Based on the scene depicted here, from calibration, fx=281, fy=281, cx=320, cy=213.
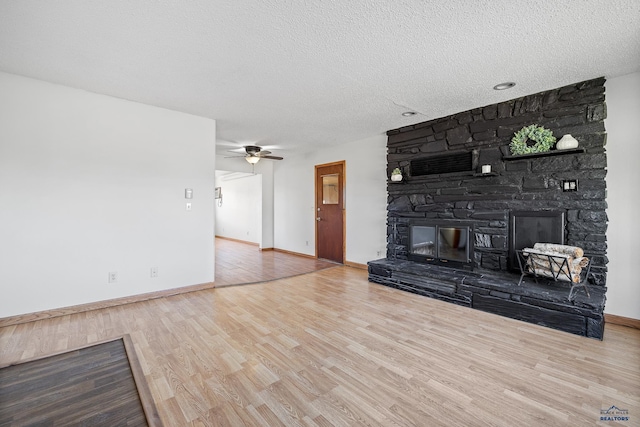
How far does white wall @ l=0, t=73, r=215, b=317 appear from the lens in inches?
113

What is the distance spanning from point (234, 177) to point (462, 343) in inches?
319

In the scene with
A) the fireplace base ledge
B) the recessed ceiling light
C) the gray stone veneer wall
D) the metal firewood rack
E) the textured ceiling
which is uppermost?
the textured ceiling

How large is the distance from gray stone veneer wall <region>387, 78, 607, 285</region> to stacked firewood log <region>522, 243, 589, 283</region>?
24 centimetres

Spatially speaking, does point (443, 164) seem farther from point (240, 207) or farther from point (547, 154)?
point (240, 207)

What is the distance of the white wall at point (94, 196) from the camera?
287 cm

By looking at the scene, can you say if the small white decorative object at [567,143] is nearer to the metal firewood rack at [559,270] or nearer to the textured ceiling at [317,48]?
the textured ceiling at [317,48]

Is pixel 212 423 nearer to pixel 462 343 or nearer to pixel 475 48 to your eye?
pixel 462 343

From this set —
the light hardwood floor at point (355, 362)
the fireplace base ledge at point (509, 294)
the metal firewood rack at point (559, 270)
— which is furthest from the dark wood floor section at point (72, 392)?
the metal firewood rack at point (559, 270)

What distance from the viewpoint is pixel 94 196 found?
3291mm

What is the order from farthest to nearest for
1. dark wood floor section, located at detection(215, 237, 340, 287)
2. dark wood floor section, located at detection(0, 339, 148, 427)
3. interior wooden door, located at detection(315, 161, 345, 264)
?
1. interior wooden door, located at detection(315, 161, 345, 264)
2. dark wood floor section, located at detection(215, 237, 340, 287)
3. dark wood floor section, located at detection(0, 339, 148, 427)

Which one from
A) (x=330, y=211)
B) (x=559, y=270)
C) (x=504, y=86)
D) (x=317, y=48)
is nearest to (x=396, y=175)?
(x=504, y=86)

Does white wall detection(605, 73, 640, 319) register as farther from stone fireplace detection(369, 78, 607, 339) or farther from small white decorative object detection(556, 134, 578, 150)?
small white decorative object detection(556, 134, 578, 150)

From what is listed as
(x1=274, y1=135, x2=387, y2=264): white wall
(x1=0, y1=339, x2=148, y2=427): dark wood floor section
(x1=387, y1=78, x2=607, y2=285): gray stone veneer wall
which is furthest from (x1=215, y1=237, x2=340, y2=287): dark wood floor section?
(x1=0, y1=339, x2=148, y2=427): dark wood floor section

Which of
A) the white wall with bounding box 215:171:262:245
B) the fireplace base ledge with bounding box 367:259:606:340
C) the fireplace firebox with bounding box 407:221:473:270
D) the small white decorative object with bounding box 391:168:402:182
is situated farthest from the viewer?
the white wall with bounding box 215:171:262:245
